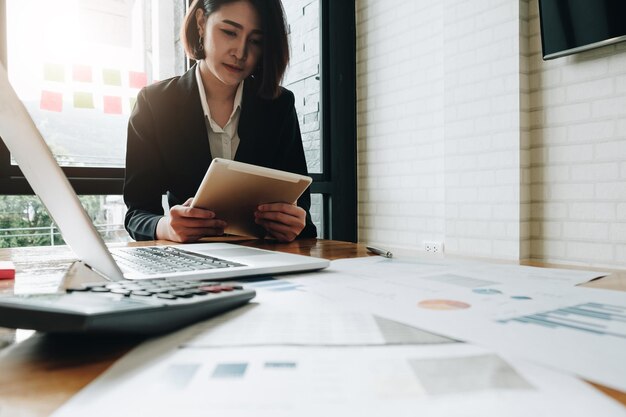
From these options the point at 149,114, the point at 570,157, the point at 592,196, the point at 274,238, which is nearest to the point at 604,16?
the point at 570,157

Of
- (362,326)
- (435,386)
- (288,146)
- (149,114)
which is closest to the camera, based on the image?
(435,386)

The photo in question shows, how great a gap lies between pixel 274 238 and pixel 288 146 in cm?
58

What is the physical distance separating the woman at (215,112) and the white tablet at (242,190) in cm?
24

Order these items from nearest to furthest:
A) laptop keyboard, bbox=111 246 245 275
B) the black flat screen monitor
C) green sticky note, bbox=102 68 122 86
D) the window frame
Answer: laptop keyboard, bbox=111 246 245 275
the black flat screen monitor
green sticky note, bbox=102 68 122 86
the window frame

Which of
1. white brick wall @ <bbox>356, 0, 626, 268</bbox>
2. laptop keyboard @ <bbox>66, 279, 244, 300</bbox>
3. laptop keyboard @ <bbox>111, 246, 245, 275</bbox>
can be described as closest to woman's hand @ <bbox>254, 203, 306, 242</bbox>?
laptop keyboard @ <bbox>111, 246, 245, 275</bbox>

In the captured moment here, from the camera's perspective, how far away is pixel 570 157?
1.70 m

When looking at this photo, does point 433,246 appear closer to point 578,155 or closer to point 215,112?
point 578,155

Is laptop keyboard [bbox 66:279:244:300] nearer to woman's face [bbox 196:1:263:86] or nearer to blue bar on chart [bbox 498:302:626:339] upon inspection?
blue bar on chart [bbox 498:302:626:339]

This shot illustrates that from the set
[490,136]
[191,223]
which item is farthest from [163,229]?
[490,136]

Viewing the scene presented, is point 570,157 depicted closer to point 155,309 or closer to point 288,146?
point 288,146

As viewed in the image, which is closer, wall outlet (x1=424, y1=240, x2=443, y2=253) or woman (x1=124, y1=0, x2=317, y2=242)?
→ woman (x1=124, y1=0, x2=317, y2=242)

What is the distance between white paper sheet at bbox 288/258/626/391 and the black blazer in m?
0.89

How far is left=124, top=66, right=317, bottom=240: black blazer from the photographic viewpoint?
55.6 inches

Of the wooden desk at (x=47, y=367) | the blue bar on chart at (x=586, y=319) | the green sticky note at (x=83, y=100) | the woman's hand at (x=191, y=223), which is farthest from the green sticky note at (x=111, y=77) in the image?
the blue bar on chart at (x=586, y=319)
